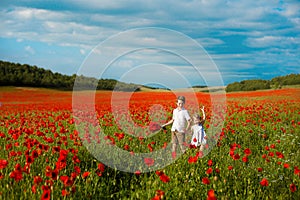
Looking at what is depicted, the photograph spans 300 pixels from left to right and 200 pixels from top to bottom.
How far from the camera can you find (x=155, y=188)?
5215 millimetres

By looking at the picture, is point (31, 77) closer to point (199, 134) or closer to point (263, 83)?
point (263, 83)

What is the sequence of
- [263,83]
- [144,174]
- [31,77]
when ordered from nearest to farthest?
[144,174] → [263,83] → [31,77]

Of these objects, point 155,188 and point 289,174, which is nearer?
point 155,188

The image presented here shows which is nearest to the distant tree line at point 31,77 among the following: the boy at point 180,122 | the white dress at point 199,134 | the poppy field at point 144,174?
the boy at point 180,122

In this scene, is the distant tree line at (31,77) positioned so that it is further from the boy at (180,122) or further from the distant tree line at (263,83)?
the boy at (180,122)

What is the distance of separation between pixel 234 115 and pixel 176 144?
20.6ft

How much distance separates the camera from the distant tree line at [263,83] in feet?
165

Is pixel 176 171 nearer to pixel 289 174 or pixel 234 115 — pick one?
pixel 289 174

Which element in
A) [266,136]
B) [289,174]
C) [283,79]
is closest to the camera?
[289,174]

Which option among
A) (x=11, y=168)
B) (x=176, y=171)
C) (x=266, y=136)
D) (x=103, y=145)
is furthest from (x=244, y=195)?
(x=266, y=136)

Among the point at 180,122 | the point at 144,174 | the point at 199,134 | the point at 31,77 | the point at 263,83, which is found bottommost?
the point at 144,174

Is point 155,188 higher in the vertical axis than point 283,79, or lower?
lower

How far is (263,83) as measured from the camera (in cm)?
5075

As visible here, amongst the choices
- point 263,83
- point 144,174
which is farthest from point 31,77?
point 144,174
